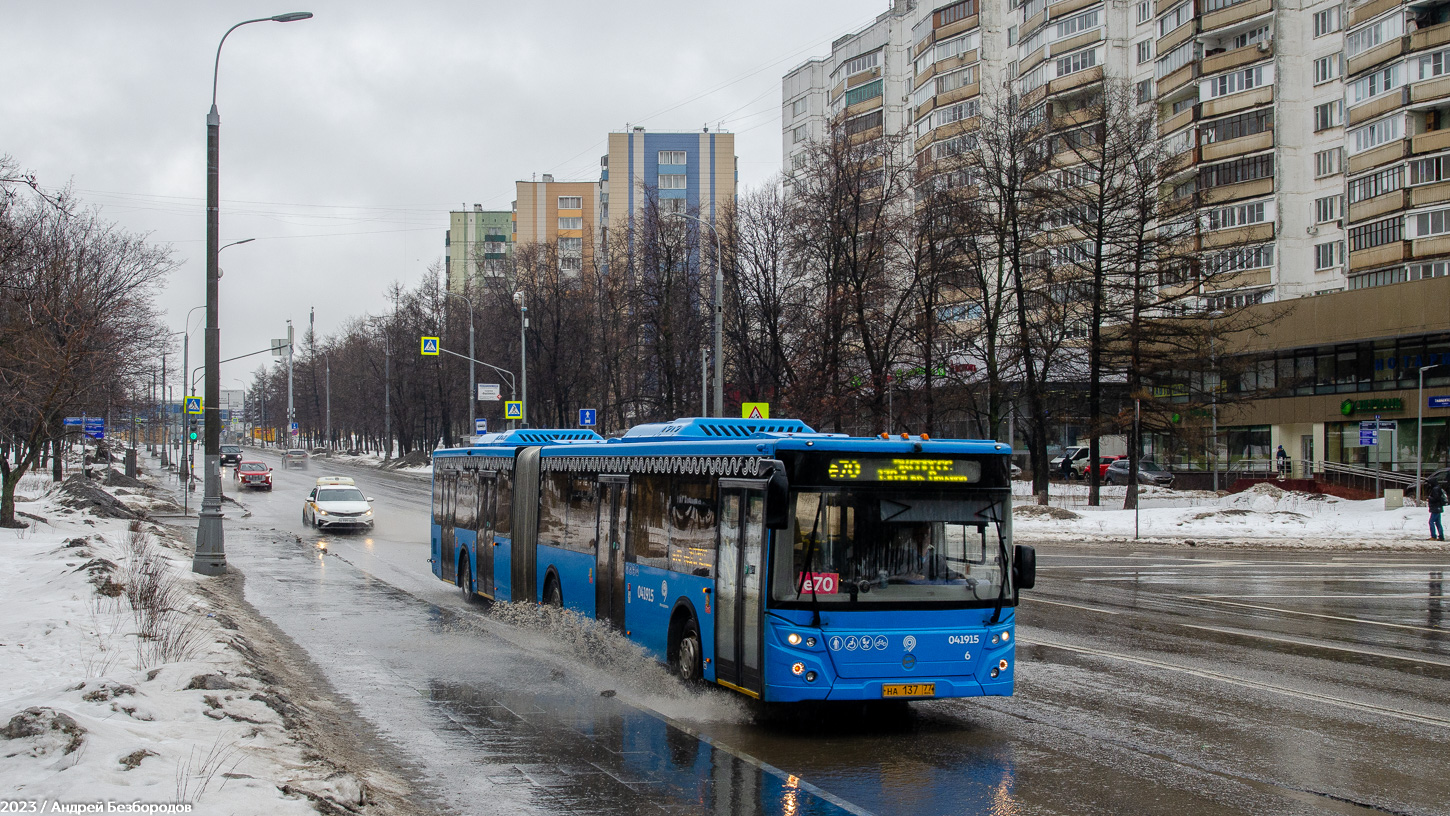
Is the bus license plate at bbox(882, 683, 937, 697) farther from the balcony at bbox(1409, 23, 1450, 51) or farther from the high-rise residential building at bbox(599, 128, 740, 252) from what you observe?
the high-rise residential building at bbox(599, 128, 740, 252)

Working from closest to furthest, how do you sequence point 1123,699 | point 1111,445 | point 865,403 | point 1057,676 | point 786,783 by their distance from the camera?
point 786,783, point 1123,699, point 1057,676, point 865,403, point 1111,445

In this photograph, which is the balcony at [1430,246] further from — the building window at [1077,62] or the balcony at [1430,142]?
the building window at [1077,62]

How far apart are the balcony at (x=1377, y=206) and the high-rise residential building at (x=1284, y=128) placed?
7 cm

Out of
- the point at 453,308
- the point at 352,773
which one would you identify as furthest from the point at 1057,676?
the point at 453,308

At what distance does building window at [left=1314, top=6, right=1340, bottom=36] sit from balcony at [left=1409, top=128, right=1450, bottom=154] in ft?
34.8

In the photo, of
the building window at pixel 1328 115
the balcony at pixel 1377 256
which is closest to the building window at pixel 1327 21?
the building window at pixel 1328 115

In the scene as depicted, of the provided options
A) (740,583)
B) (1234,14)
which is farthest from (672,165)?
(740,583)

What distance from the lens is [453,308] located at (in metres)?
81.3

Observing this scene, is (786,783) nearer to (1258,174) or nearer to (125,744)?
(125,744)

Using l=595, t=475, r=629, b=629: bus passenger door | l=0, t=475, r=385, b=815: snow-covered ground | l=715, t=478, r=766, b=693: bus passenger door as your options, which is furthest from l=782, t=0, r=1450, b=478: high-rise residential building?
l=0, t=475, r=385, b=815: snow-covered ground

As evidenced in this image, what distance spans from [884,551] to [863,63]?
87.2m

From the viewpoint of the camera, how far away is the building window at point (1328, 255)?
59.6 meters

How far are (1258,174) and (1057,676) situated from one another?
56980 millimetres

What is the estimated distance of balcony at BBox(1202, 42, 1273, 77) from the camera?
6084 cm
